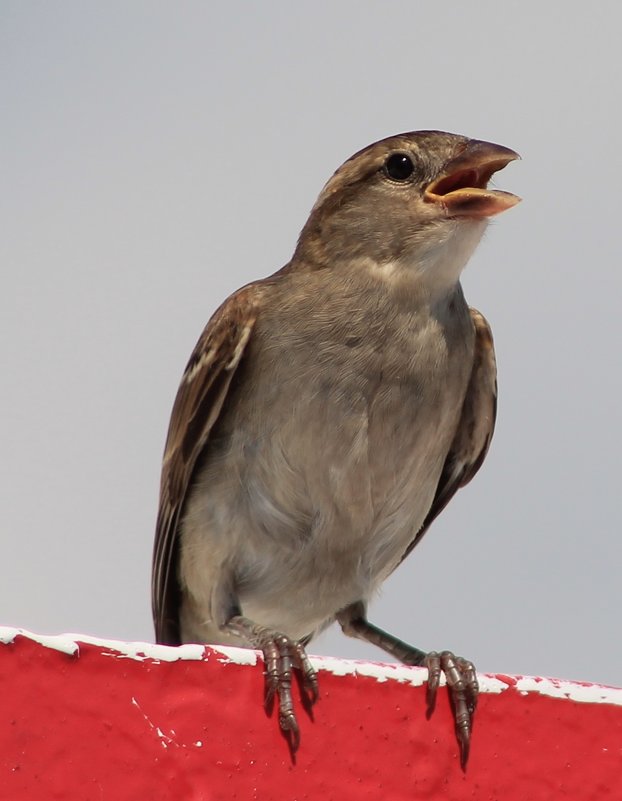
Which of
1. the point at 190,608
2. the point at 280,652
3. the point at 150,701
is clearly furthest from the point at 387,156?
the point at 150,701

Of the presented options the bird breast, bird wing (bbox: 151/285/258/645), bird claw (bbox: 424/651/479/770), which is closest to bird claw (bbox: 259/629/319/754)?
bird claw (bbox: 424/651/479/770)

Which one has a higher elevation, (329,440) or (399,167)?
(399,167)

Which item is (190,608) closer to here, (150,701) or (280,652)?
(280,652)

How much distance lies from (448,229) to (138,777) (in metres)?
3.12

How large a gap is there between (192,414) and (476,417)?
129 centimetres

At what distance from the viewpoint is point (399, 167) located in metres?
5.99

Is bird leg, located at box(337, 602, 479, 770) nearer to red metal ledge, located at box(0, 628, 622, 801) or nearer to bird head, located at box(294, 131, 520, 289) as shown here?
red metal ledge, located at box(0, 628, 622, 801)

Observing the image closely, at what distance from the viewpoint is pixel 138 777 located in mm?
3016

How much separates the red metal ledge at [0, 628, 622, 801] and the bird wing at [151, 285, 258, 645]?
2.40 meters

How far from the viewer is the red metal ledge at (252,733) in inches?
115

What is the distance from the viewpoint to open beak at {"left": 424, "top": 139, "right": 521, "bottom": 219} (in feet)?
18.0

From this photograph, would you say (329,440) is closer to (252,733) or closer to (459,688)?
(459,688)

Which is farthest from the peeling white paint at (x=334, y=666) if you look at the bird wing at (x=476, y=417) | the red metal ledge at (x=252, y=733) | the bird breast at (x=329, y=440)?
the bird wing at (x=476, y=417)

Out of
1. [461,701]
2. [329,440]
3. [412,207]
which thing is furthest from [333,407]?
[461,701]
